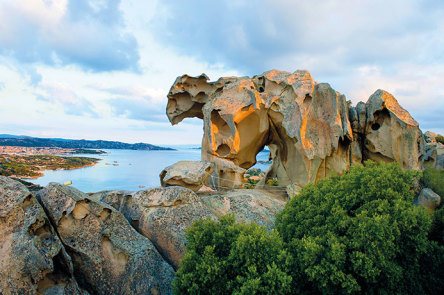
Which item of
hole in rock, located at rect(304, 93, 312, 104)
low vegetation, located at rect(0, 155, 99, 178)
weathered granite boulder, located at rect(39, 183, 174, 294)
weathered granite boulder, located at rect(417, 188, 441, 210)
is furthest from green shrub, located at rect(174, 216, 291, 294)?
low vegetation, located at rect(0, 155, 99, 178)

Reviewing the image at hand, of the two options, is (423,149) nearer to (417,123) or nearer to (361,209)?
(417,123)

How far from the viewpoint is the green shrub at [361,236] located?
14055 millimetres

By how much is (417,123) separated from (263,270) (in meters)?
20.8

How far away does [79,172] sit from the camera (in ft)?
376

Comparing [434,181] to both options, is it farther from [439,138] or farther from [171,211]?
[439,138]

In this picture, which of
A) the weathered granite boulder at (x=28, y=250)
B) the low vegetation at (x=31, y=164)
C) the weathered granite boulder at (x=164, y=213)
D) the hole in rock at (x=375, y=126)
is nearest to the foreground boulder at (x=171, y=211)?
the weathered granite boulder at (x=164, y=213)

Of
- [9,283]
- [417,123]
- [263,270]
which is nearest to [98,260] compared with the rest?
[9,283]

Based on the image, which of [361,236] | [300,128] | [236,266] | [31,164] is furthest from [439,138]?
[31,164]

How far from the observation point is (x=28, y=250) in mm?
14570

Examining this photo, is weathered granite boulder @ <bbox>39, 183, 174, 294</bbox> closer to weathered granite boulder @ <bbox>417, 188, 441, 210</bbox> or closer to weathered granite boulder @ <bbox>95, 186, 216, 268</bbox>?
weathered granite boulder @ <bbox>95, 186, 216, 268</bbox>

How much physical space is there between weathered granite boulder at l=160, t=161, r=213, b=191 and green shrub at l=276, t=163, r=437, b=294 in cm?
761

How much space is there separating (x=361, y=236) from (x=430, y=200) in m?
5.83

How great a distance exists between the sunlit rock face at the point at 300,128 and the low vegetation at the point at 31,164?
5999cm

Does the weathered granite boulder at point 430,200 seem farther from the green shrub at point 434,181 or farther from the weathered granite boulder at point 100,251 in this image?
the weathered granite boulder at point 100,251
